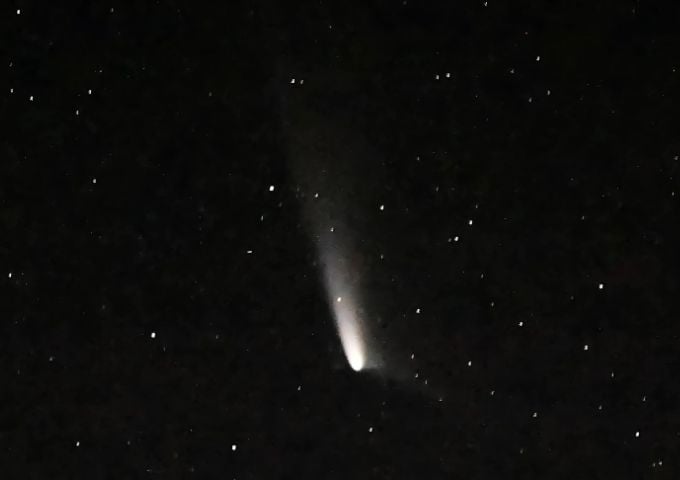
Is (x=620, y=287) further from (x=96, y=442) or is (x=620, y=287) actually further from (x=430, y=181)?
(x=96, y=442)

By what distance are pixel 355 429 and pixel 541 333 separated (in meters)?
0.16

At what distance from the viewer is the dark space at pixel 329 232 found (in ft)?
2.74

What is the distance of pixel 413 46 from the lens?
0.84 meters

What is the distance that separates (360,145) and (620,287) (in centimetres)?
23

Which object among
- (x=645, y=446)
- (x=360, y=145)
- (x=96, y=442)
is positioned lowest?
(x=645, y=446)

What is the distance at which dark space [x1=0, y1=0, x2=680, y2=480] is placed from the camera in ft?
2.74

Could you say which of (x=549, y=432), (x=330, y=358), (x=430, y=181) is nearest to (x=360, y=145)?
(x=430, y=181)

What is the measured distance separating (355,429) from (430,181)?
202 millimetres

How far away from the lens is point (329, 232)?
841 mm

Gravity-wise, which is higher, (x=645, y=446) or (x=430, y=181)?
(x=430, y=181)

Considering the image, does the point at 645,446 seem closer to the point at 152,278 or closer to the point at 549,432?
the point at 549,432

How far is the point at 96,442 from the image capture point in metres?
0.85

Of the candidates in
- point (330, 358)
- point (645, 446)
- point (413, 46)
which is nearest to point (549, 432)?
point (645, 446)

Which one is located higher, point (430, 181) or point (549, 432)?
point (430, 181)
